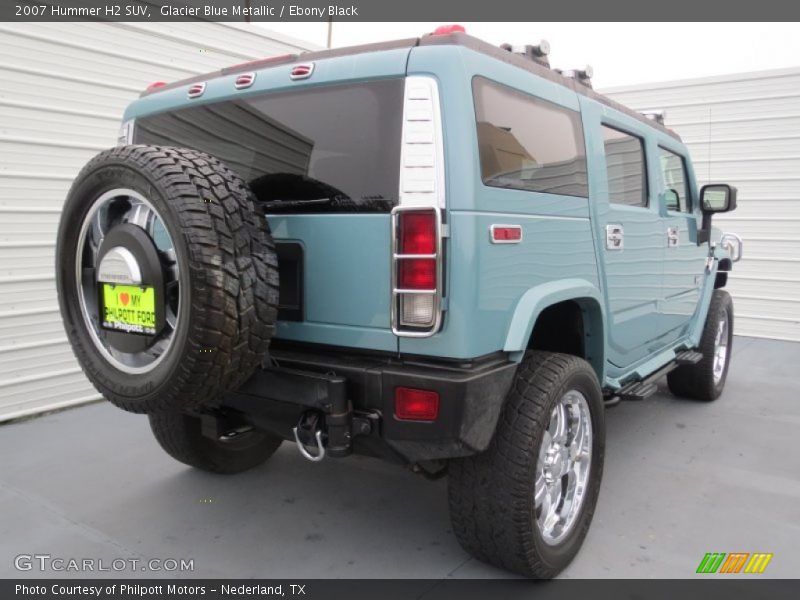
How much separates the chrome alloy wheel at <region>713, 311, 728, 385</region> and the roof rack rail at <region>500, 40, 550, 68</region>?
3.29 meters

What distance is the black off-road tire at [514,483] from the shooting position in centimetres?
233

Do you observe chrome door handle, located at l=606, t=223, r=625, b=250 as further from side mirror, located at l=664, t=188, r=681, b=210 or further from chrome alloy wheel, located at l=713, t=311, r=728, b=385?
chrome alloy wheel, located at l=713, t=311, r=728, b=385

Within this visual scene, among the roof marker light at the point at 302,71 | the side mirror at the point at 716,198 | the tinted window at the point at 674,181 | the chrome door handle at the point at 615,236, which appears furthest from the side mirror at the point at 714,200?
the roof marker light at the point at 302,71

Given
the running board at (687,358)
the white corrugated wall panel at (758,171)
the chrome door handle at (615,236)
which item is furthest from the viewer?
→ the white corrugated wall panel at (758,171)

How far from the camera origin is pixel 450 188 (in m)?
2.08

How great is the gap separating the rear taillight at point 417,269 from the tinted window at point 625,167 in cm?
147

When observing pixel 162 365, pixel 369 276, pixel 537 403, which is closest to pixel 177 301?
pixel 162 365

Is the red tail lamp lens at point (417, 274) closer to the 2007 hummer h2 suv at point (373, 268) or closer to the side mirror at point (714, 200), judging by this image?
the 2007 hummer h2 suv at point (373, 268)

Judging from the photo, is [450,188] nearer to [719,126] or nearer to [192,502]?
[192,502]

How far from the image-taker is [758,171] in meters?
8.45

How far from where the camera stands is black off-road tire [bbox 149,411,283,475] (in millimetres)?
3264

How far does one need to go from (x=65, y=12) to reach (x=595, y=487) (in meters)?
4.85

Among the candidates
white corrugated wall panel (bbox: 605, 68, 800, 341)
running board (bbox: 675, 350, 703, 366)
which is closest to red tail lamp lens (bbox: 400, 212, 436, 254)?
running board (bbox: 675, 350, 703, 366)

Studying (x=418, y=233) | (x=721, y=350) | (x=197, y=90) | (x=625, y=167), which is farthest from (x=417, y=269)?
(x=721, y=350)
